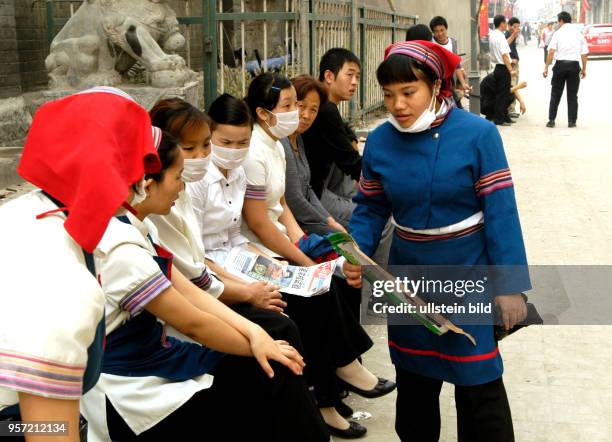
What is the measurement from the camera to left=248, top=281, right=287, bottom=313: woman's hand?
337 cm

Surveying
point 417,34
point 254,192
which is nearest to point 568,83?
point 417,34

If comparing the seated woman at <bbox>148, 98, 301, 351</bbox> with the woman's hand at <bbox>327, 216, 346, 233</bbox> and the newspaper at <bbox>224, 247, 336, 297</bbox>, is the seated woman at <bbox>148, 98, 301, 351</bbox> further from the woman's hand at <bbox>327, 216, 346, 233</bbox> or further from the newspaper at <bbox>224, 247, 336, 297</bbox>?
the woman's hand at <bbox>327, 216, 346, 233</bbox>

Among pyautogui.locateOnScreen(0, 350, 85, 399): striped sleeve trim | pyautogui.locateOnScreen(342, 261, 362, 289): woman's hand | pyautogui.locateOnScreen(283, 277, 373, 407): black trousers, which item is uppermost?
pyautogui.locateOnScreen(0, 350, 85, 399): striped sleeve trim

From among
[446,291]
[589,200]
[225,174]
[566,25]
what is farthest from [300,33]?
[566,25]

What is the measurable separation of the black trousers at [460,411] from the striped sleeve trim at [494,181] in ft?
2.20

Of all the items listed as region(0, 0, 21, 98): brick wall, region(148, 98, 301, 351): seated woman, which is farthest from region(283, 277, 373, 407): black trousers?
region(0, 0, 21, 98): brick wall

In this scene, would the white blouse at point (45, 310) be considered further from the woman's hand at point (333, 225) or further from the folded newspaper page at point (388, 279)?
the woman's hand at point (333, 225)

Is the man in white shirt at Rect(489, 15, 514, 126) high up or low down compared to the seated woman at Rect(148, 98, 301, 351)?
down

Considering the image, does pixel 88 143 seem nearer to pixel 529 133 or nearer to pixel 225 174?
pixel 225 174

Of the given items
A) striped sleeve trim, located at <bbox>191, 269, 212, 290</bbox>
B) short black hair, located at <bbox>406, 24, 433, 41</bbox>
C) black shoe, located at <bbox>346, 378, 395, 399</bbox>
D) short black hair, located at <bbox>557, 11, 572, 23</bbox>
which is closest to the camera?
striped sleeve trim, located at <bbox>191, 269, 212, 290</bbox>

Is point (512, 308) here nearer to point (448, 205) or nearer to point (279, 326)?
point (448, 205)

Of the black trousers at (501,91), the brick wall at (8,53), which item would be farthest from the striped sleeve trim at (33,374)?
the black trousers at (501,91)

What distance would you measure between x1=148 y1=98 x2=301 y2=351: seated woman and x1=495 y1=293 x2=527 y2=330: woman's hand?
2.41 ft

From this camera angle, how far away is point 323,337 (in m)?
3.79
